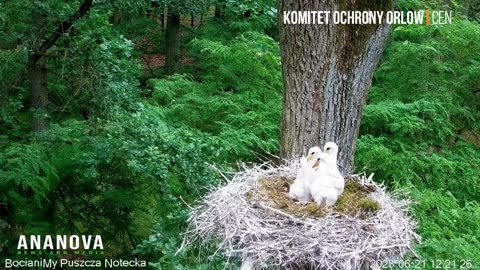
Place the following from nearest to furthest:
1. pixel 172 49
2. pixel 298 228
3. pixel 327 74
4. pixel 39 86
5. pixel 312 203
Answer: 1. pixel 298 228
2. pixel 312 203
3. pixel 327 74
4. pixel 39 86
5. pixel 172 49

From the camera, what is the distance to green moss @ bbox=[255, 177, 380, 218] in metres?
3.23

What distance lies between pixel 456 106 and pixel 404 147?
1253 mm

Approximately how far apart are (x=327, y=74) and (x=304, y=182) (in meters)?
0.88

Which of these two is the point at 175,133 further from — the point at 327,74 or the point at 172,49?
the point at 172,49

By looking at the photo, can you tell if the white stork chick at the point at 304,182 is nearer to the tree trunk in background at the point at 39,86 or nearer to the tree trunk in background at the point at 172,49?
the tree trunk in background at the point at 39,86

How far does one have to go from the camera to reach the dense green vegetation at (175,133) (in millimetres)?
4180

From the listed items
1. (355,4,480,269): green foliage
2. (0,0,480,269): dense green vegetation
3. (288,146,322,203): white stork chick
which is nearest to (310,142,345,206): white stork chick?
(288,146,322,203): white stork chick

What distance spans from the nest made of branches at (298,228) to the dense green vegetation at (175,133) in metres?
0.27

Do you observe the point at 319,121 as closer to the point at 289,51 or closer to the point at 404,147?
the point at 289,51

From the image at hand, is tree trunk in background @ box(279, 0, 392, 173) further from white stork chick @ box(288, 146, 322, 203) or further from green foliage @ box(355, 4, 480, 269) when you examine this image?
green foliage @ box(355, 4, 480, 269)

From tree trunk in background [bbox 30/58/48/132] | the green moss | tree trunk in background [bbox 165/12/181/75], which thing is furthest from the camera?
tree trunk in background [bbox 165/12/181/75]

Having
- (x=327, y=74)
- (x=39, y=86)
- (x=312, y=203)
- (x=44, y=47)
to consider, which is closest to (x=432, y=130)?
(x=327, y=74)

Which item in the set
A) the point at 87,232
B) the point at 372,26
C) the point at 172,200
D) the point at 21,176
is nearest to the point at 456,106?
the point at 372,26

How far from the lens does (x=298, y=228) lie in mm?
3035
